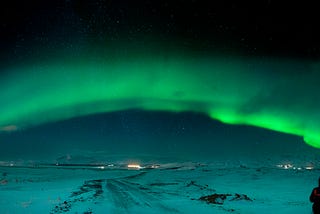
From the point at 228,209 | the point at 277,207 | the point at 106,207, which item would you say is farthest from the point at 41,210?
the point at 277,207

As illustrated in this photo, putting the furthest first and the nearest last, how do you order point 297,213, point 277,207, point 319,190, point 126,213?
point 277,207, point 297,213, point 126,213, point 319,190

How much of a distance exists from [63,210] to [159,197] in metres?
6.68

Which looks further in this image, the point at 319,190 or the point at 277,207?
the point at 277,207

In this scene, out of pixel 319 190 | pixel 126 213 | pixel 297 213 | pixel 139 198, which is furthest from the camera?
pixel 139 198

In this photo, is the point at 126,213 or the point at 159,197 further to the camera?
the point at 159,197

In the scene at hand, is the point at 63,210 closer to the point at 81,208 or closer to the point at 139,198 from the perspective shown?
the point at 81,208

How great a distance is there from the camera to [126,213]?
14672mm

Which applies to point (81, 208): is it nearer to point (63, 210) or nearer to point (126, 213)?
point (63, 210)

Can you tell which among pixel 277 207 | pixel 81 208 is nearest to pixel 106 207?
pixel 81 208

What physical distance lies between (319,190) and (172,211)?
692 cm

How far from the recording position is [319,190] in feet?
33.4

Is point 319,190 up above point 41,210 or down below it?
above

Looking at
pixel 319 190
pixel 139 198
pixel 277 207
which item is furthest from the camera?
pixel 139 198

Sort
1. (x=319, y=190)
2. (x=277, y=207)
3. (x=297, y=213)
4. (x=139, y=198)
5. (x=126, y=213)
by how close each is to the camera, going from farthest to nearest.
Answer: (x=139, y=198) → (x=277, y=207) → (x=297, y=213) → (x=126, y=213) → (x=319, y=190)
